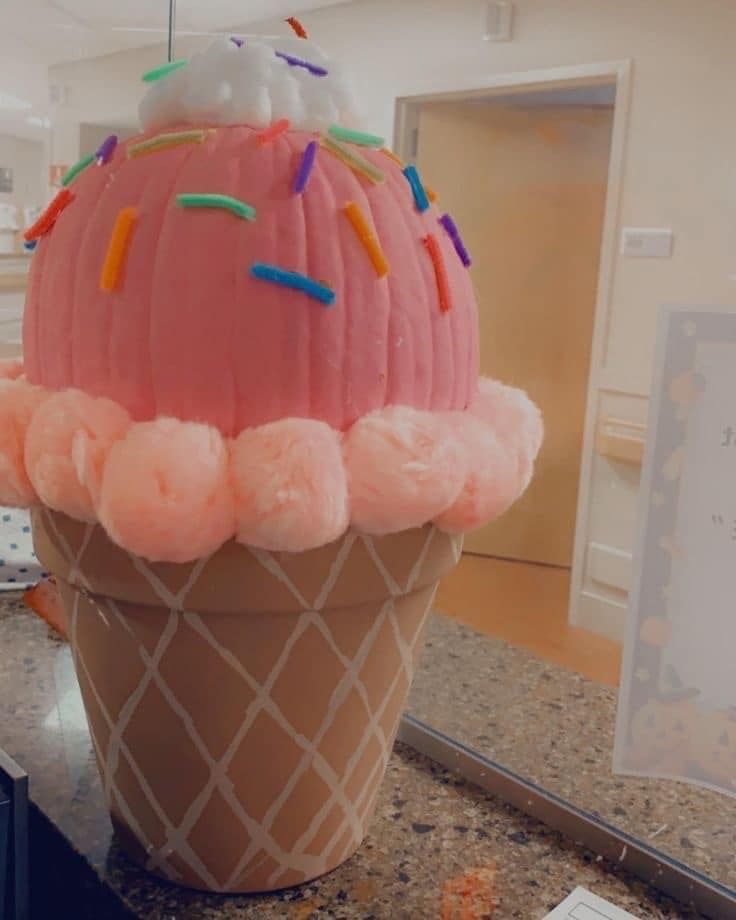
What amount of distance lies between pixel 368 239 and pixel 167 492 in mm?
148

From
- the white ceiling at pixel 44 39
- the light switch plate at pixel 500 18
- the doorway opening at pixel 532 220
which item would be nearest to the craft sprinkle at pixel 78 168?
the white ceiling at pixel 44 39

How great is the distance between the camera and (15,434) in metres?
0.43

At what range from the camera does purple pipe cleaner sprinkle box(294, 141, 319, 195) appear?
1.37 feet

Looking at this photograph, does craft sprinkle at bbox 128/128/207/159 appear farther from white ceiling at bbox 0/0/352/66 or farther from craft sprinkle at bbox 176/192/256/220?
white ceiling at bbox 0/0/352/66

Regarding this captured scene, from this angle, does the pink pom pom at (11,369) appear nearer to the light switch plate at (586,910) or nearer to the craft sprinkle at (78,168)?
the craft sprinkle at (78,168)

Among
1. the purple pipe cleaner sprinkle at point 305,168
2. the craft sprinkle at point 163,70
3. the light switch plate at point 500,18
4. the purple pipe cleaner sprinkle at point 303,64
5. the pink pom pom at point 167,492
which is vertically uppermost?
the light switch plate at point 500,18

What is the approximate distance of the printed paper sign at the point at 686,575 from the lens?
17.9 inches

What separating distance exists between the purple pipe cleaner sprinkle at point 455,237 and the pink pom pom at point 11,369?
250mm

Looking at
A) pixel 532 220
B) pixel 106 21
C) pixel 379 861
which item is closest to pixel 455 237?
pixel 379 861

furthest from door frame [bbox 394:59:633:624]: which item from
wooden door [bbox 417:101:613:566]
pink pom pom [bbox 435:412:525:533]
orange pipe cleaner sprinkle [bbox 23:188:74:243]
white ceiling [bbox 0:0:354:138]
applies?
orange pipe cleaner sprinkle [bbox 23:188:74:243]

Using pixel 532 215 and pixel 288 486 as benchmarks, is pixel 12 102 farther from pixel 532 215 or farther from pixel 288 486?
pixel 532 215

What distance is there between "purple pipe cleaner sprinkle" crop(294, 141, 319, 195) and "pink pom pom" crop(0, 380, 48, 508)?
154 mm

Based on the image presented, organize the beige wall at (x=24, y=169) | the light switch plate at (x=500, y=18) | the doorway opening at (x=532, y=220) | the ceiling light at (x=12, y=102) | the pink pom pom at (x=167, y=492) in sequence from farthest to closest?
1. the doorway opening at (x=532, y=220)
2. the light switch plate at (x=500, y=18)
3. the ceiling light at (x=12, y=102)
4. the beige wall at (x=24, y=169)
5. the pink pom pom at (x=167, y=492)

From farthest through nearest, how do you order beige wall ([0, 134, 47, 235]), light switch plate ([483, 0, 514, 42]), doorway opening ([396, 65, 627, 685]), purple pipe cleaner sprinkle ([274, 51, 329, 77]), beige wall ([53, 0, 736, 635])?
doorway opening ([396, 65, 627, 685]), light switch plate ([483, 0, 514, 42]), beige wall ([0, 134, 47, 235]), beige wall ([53, 0, 736, 635]), purple pipe cleaner sprinkle ([274, 51, 329, 77])
